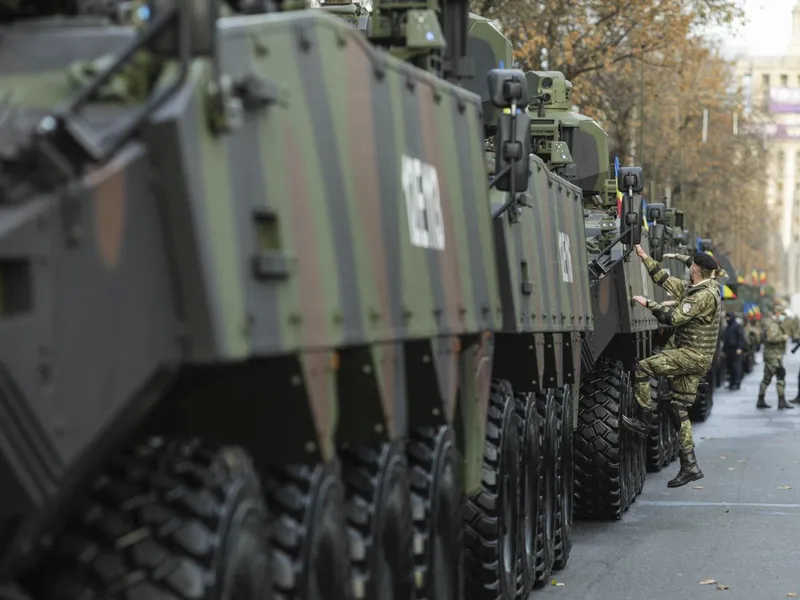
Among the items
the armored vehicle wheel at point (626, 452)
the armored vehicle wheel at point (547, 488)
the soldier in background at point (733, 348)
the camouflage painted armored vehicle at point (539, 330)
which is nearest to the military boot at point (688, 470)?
the armored vehicle wheel at point (626, 452)

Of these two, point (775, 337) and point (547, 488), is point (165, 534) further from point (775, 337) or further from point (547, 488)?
point (775, 337)

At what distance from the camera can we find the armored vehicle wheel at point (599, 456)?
53.5 ft

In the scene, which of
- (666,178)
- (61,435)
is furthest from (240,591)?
(666,178)

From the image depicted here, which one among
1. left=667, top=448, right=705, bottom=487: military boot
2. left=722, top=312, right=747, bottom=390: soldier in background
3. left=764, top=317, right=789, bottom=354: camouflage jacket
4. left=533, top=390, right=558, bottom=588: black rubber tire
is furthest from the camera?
left=722, top=312, right=747, bottom=390: soldier in background

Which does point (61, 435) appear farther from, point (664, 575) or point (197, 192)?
point (664, 575)

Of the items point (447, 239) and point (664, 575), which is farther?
point (664, 575)

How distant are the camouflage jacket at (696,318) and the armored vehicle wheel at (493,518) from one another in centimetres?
775

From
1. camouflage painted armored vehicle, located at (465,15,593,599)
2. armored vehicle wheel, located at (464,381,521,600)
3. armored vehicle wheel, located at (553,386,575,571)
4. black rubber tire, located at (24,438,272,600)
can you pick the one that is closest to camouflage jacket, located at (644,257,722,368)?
camouflage painted armored vehicle, located at (465,15,593,599)

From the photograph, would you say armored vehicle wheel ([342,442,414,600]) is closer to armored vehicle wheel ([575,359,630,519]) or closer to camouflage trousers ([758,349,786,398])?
armored vehicle wheel ([575,359,630,519])

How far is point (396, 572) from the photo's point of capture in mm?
8008

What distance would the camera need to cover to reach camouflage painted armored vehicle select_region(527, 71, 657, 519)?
1641 cm

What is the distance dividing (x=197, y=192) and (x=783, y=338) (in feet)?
110

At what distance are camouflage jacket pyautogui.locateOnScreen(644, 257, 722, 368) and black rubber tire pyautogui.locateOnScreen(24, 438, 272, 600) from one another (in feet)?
42.4

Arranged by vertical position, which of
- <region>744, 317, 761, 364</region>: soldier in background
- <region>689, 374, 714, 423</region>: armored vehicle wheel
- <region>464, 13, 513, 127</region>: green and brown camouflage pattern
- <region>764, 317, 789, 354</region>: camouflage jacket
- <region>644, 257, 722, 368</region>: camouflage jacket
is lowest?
<region>744, 317, 761, 364</region>: soldier in background
